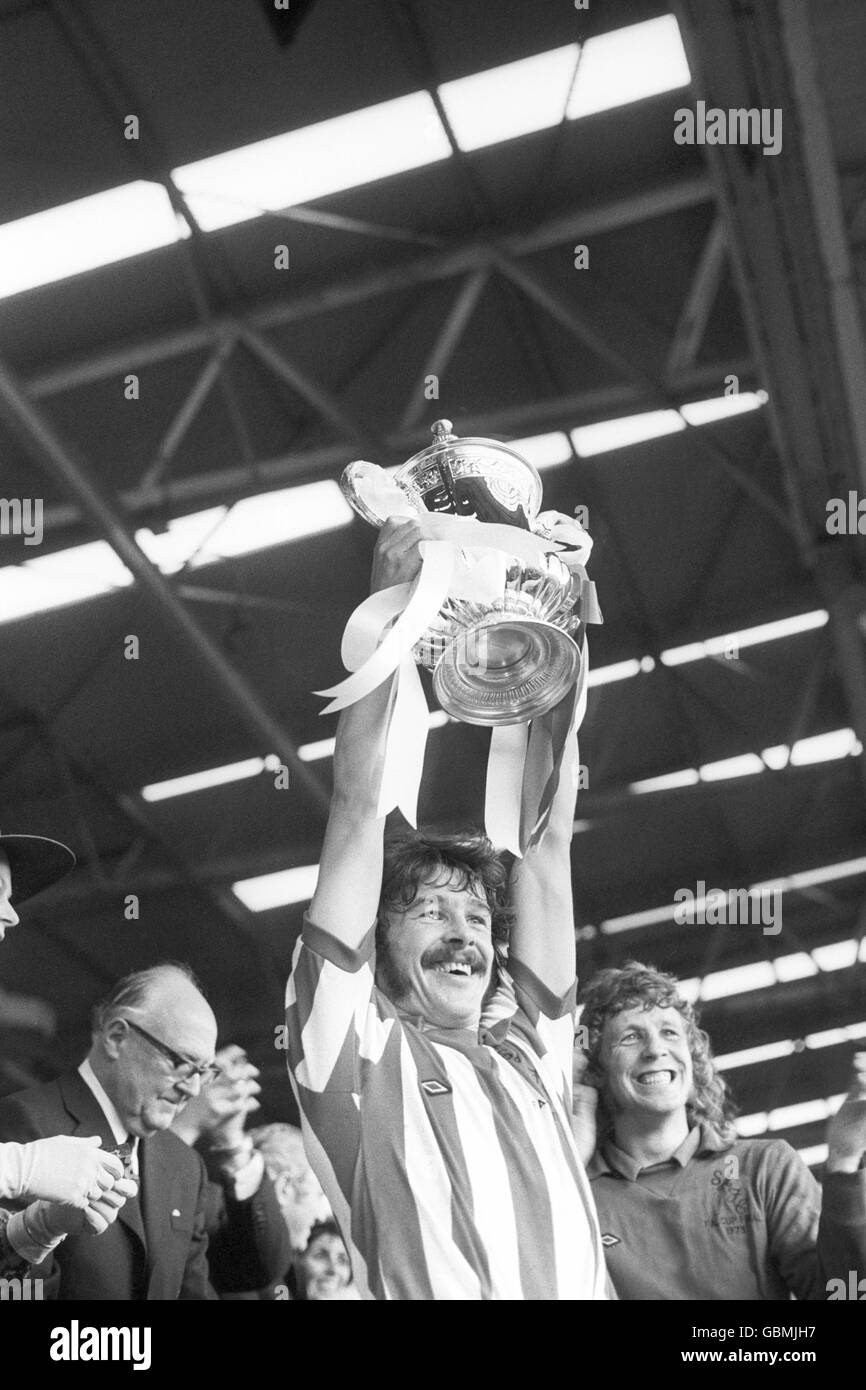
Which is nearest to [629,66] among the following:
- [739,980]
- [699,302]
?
[699,302]

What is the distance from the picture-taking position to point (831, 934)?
18.2ft

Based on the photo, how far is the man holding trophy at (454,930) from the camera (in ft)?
4.56

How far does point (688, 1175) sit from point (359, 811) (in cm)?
63

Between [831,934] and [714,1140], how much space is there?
154 inches

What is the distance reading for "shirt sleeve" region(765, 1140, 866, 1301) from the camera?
1.54 metres

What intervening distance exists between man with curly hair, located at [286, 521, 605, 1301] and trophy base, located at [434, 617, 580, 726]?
0.27 feet

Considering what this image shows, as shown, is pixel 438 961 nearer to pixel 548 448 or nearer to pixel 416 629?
pixel 416 629

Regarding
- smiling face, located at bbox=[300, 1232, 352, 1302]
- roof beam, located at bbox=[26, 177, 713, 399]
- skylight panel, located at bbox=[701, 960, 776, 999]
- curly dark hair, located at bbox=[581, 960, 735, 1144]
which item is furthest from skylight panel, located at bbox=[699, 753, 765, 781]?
curly dark hair, located at bbox=[581, 960, 735, 1144]

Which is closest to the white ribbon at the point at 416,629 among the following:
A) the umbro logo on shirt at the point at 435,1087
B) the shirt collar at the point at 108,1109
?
the umbro logo on shirt at the point at 435,1087

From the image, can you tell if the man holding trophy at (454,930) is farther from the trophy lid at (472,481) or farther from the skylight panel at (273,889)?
the skylight panel at (273,889)

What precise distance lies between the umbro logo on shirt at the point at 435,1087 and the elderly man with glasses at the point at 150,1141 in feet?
1.67
